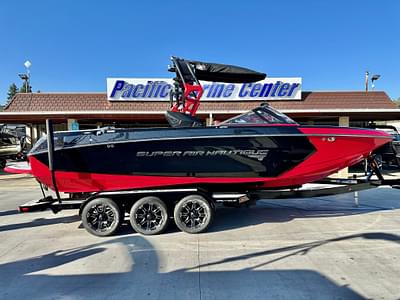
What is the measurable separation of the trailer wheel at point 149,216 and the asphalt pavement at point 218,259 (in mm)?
164

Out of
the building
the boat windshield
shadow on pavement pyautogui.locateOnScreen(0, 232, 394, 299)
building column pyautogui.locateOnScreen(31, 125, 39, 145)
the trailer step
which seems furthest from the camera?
building column pyautogui.locateOnScreen(31, 125, 39, 145)

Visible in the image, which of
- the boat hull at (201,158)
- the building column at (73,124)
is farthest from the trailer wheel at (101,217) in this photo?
the building column at (73,124)

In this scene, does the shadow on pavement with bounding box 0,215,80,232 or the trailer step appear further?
the shadow on pavement with bounding box 0,215,80,232

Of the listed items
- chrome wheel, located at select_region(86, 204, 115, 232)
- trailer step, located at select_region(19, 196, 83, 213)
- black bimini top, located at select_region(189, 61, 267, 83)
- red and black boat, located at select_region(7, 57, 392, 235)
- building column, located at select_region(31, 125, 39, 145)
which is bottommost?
chrome wheel, located at select_region(86, 204, 115, 232)

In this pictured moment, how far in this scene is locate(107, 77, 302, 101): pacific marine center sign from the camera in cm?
1312

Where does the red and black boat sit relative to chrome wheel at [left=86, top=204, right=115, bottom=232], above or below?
above

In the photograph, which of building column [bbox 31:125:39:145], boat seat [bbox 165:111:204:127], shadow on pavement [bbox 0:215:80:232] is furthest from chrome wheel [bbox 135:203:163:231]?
building column [bbox 31:125:39:145]

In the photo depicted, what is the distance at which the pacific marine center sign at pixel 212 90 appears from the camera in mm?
13117

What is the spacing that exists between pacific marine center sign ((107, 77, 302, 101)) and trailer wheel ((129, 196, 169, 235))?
9.24 metres

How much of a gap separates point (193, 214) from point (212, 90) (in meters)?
9.44

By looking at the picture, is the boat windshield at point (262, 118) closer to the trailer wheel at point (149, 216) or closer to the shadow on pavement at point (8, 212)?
the trailer wheel at point (149, 216)

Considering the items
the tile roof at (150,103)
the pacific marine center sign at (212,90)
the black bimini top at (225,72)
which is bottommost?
the black bimini top at (225,72)

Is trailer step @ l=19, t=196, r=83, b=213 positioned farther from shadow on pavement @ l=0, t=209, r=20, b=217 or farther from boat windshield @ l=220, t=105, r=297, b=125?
boat windshield @ l=220, t=105, r=297, b=125

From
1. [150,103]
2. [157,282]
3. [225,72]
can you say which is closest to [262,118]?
[225,72]
